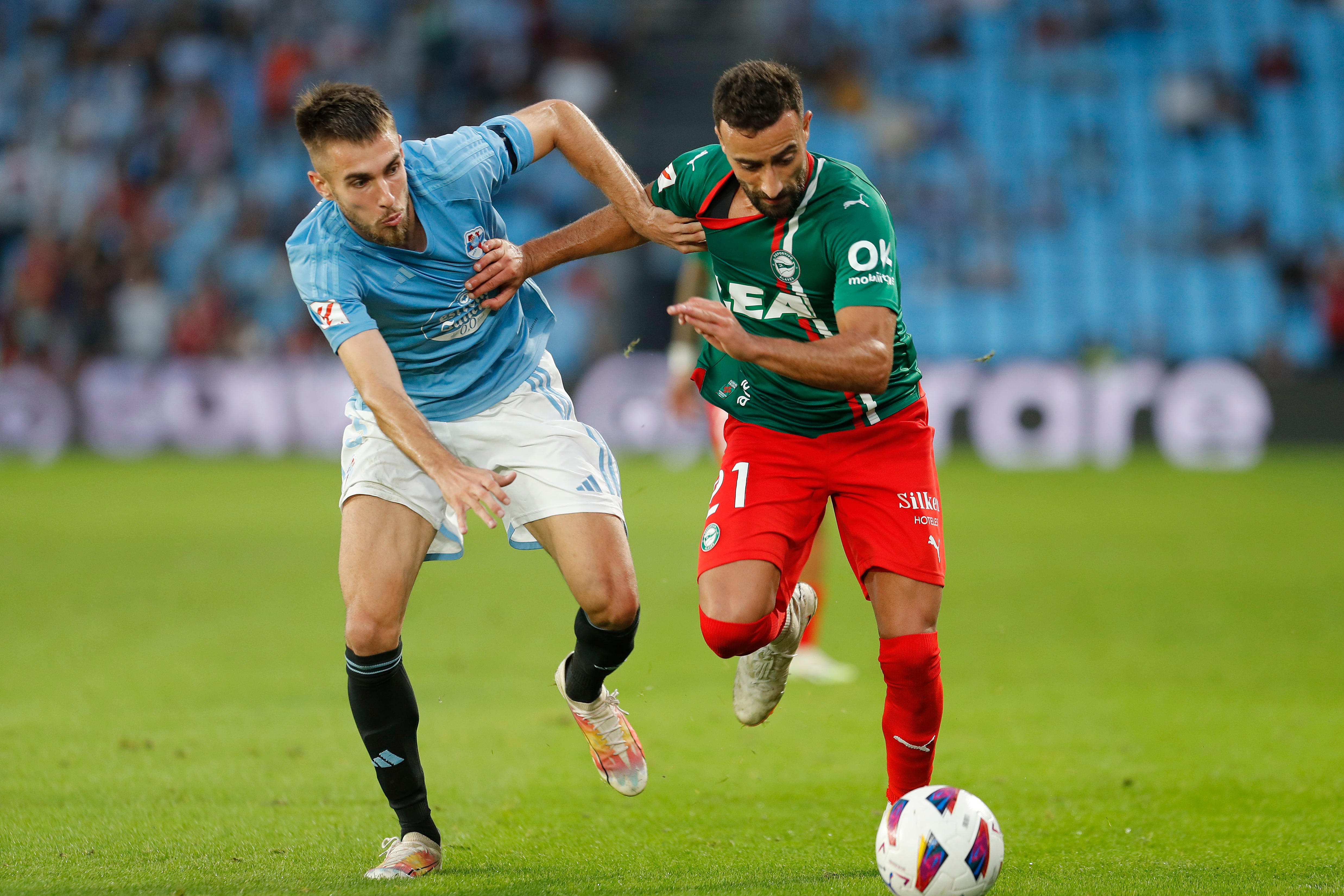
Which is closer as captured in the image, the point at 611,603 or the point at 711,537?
the point at 611,603

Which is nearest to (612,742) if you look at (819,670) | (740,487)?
(740,487)

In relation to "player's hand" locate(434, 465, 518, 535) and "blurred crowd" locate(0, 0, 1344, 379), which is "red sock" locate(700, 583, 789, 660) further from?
"blurred crowd" locate(0, 0, 1344, 379)

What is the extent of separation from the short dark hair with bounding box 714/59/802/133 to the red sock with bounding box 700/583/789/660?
4.88ft

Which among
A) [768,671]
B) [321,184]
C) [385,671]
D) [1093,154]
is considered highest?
[1093,154]

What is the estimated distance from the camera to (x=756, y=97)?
3.99 m

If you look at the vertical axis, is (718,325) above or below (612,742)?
above

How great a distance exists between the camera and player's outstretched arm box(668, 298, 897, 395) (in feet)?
12.4

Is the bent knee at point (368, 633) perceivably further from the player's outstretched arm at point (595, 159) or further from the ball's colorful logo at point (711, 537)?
the player's outstretched arm at point (595, 159)

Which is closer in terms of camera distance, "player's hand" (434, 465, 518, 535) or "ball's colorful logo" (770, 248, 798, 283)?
"player's hand" (434, 465, 518, 535)

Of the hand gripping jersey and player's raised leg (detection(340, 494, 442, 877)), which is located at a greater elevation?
the hand gripping jersey

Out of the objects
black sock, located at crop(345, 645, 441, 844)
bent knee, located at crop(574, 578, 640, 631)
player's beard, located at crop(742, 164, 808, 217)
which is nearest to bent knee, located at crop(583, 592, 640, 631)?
bent knee, located at crop(574, 578, 640, 631)

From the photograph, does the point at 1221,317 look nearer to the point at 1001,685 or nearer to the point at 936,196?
the point at 936,196

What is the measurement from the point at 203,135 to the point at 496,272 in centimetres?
1778

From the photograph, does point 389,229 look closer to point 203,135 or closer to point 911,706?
point 911,706
